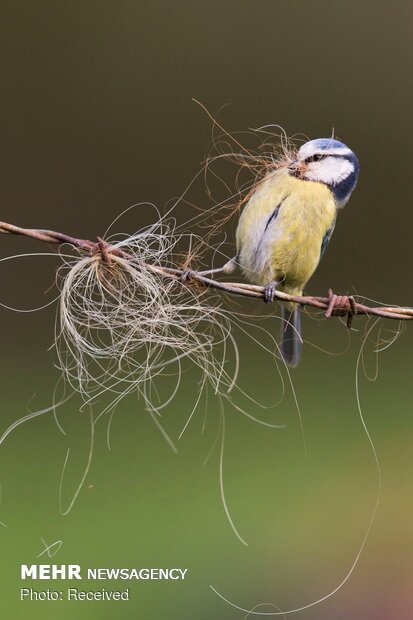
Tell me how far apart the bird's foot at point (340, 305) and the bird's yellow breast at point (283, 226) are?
277mm

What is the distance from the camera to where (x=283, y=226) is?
51.4 inches

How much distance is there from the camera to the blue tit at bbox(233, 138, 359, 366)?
1.29 m

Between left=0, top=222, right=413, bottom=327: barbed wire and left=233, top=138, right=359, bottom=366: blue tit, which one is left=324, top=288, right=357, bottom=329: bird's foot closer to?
left=0, top=222, right=413, bottom=327: barbed wire

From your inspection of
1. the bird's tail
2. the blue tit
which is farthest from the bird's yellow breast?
the bird's tail

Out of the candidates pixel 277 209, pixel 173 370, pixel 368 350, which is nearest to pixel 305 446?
pixel 368 350

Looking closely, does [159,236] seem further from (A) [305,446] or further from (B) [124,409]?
(A) [305,446]

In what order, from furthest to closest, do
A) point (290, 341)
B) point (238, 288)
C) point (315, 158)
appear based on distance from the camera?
point (290, 341), point (315, 158), point (238, 288)

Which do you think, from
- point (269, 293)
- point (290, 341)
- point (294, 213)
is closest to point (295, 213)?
point (294, 213)

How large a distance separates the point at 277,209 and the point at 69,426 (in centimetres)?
68

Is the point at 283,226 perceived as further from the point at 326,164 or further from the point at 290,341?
the point at 290,341

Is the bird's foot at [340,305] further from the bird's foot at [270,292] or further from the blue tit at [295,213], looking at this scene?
the blue tit at [295,213]

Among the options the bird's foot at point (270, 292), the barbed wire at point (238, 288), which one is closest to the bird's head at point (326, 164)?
the bird's foot at point (270, 292)

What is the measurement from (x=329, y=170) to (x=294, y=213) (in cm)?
9

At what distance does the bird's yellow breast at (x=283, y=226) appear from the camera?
1291 millimetres
